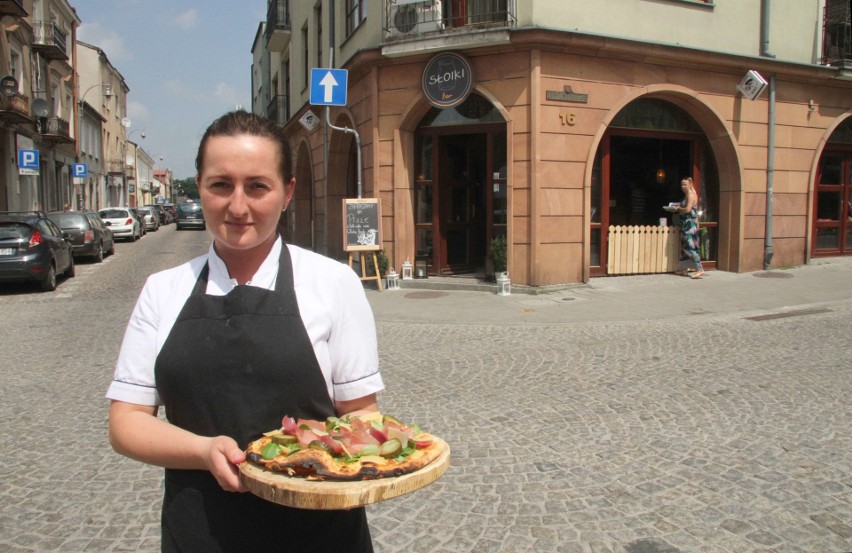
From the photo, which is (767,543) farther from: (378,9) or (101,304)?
(378,9)

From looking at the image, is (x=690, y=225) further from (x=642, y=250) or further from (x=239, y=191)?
(x=239, y=191)

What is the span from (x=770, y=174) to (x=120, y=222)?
25.6m

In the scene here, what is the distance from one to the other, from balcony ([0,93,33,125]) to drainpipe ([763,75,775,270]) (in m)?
24.5

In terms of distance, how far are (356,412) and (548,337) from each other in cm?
689

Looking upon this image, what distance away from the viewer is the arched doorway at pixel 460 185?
44.1 ft

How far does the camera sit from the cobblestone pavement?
3.35 metres

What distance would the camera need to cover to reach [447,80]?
12.8 meters

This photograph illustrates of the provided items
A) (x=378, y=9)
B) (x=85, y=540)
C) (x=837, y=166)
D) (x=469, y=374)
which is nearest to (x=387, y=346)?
(x=469, y=374)

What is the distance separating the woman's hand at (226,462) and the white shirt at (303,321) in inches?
11.8

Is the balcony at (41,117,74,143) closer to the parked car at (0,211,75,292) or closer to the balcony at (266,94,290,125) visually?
the balcony at (266,94,290,125)

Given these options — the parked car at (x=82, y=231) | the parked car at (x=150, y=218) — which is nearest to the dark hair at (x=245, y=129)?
the parked car at (x=82, y=231)

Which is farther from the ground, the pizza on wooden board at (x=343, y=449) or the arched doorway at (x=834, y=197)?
the arched doorway at (x=834, y=197)

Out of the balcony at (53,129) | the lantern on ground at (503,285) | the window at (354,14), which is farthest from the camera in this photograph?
the balcony at (53,129)

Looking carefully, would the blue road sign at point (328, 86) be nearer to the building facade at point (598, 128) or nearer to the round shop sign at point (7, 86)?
the building facade at point (598, 128)
